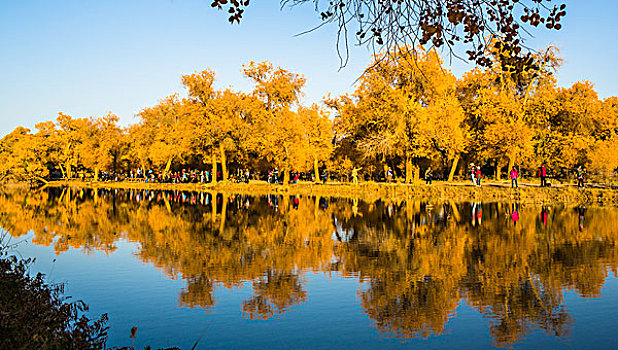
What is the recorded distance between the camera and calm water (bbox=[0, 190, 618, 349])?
9898mm

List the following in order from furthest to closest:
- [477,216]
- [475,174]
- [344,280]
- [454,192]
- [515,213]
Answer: [475,174] → [454,192] → [515,213] → [477,216] → [344,280]

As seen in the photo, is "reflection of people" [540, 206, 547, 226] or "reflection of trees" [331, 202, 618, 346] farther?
"reflection of people" [540, 206, 547, 226]

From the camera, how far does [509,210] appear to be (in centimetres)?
3328

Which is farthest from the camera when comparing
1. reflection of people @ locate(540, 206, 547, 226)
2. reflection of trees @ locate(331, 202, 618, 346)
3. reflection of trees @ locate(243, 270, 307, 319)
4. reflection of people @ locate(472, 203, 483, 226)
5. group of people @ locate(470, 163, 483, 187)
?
group of people @ locate(470, 163, 483, 187)

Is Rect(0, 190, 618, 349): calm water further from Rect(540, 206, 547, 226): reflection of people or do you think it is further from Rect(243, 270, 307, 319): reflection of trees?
Rect(540, 206, 547, 226): reflection of people

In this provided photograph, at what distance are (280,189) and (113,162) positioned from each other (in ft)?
164

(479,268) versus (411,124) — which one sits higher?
(411,124)

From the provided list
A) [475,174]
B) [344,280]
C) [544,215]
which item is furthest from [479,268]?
[475,174]

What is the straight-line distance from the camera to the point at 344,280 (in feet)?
46.4

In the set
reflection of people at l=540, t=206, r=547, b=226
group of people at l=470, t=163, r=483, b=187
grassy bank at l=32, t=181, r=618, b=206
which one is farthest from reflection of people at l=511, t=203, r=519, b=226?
group of people at l=470, t=163, r=483, b=187

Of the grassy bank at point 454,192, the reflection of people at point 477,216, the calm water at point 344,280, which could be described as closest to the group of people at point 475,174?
the grassy bank at point 454,192

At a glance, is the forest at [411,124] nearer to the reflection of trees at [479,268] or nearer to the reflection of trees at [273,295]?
the reflection of trees at [479,268]

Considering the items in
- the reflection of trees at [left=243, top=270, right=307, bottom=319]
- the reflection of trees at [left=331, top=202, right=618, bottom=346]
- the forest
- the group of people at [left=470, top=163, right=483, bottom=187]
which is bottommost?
the reflection of trees at [left=243, top=270, right=307, bottom=319]

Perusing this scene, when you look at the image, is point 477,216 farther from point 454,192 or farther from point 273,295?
point 273,295
